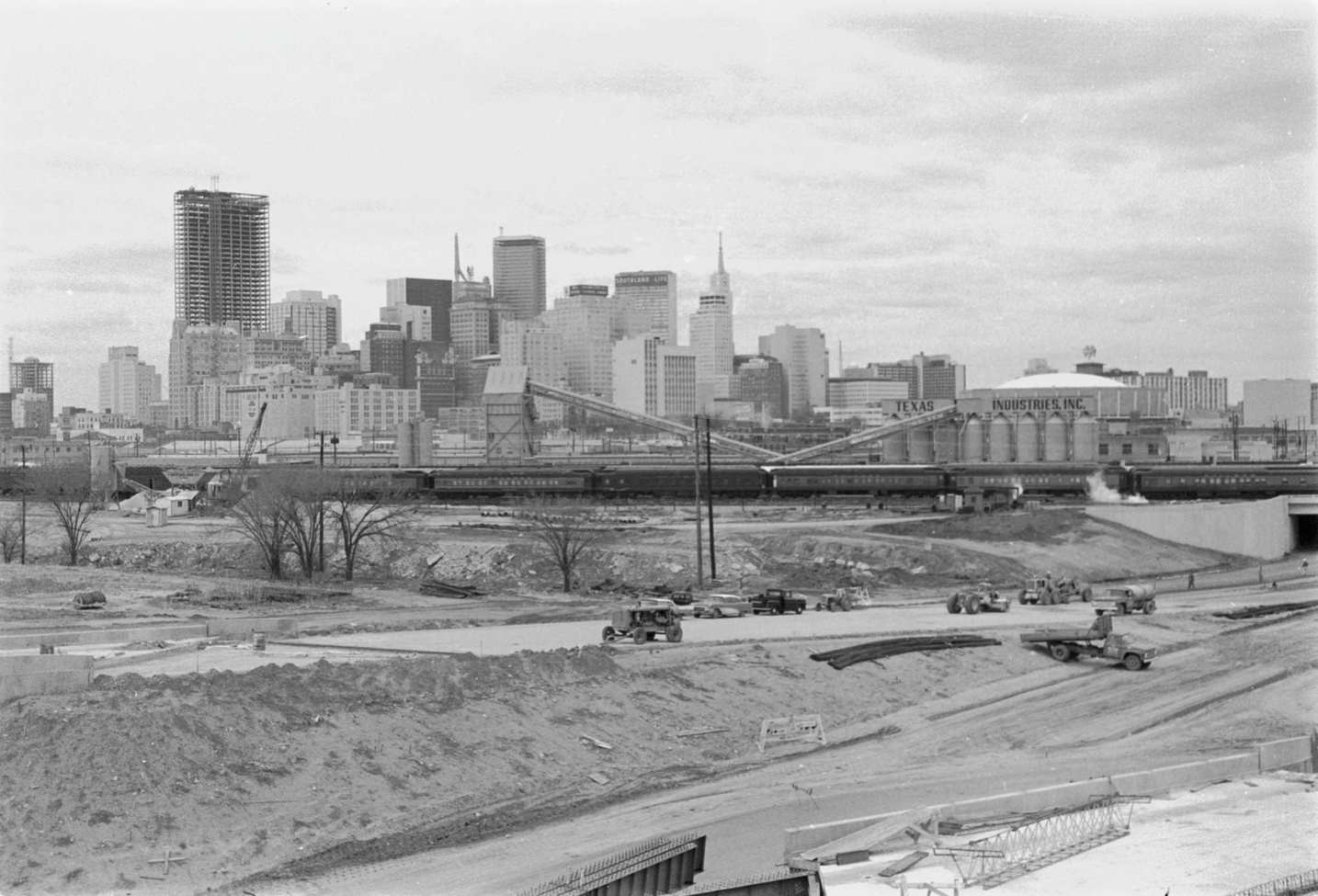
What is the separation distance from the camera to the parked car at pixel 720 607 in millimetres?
44562

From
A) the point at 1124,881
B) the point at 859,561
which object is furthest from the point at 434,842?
the point at 859,561

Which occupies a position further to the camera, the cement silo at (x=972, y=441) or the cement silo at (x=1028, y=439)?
the cement silo at (x=972, y=441)

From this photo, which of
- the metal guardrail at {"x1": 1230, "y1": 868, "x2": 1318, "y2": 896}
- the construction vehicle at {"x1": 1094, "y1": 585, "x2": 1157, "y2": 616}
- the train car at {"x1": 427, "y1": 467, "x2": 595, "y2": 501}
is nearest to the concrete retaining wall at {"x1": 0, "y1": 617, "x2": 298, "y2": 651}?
the construction vehicle at {"x1": 1094, "y1": 585, "x2": 1157, "y2": 616}

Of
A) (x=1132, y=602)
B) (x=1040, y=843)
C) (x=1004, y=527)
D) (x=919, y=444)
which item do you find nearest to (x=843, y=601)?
(x=1132, y=602)

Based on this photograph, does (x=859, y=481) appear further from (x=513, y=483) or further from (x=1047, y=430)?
(x=1047, y=430)

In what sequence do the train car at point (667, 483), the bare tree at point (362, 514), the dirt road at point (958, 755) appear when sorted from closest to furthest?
1. the dirt road at point (958, 755)
2. the bare tree at point (362, 514)
3. the train car at point (667, 483)

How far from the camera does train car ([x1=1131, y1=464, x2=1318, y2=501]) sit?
82.9 metres

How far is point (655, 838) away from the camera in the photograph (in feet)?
76.5

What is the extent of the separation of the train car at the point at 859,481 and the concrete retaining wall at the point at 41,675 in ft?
220

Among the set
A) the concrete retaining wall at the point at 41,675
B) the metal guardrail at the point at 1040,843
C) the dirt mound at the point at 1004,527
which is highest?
the concrete retaining wall at the point at 41,675

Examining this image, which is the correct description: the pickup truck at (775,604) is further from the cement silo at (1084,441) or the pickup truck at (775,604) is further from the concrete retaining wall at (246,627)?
the cement silo at (1084,441)

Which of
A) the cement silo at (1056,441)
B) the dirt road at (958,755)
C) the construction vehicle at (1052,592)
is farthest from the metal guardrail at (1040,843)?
the cement silo at (1056,441)

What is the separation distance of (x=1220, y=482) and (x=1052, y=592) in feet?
130

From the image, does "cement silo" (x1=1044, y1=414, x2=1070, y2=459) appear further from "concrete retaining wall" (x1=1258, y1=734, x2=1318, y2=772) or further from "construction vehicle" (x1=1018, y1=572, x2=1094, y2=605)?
"concrete retaining wall" (x1=1258, y1=734, x2=1318, y2=772)
